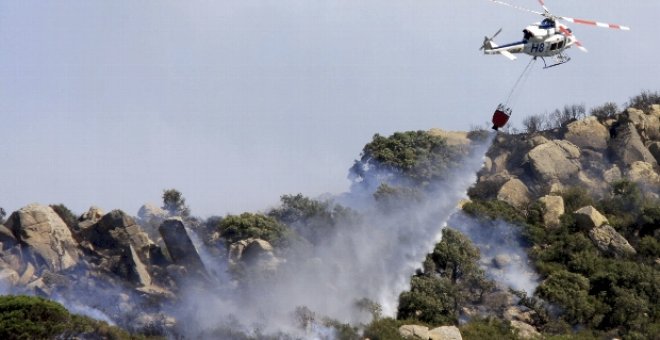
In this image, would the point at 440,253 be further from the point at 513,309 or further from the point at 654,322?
the point at 654,322

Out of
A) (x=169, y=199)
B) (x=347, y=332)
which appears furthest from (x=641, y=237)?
(x=169, y=199)

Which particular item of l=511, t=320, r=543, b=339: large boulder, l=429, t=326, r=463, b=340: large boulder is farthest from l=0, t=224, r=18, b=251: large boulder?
l=511, t=320, r=543, b=339: large boulder

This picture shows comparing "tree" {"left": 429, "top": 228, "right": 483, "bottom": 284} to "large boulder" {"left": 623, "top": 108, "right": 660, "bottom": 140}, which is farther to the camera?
"large boulder" {"left": 623, "top": 108, "right": 660, "bottom": 140}

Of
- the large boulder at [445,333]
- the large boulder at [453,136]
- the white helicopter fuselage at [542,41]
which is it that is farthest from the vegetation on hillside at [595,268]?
the white helicopter fuselage at [542,41]

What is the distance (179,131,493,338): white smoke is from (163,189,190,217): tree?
1569cm

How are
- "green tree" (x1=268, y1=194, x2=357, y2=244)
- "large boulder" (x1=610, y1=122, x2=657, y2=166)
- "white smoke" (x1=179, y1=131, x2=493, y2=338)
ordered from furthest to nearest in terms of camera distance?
"large boulder" (x1=610, y1=122, x2=657, y2=166), "green tree" (x1=268, y1=194, x2=357, y2=244), "white smoke" (x1=179, y1=131, x2=493, y2=338)

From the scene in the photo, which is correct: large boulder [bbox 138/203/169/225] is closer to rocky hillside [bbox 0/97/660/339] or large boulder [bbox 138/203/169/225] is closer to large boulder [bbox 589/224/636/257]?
rocky hillside [bbox 0/97/660/339]

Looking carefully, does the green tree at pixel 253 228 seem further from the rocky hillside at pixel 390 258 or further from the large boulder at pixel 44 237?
the large boulder at pixel 44 237

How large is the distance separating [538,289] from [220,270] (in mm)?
19588

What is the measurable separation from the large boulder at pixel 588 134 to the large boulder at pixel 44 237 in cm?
4260

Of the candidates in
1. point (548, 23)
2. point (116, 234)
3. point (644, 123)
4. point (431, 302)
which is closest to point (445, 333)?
point (431, 302)

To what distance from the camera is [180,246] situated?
76250mm

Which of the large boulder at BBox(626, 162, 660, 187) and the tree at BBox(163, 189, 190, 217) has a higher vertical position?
the large boulder at BBox(626, 162, 660, 187)

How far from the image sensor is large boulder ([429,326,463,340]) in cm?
6650
